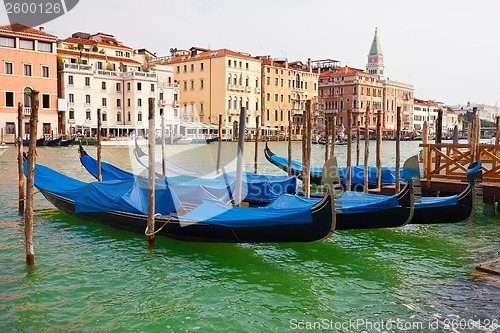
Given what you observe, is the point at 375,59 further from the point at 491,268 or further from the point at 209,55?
the point at 491,268

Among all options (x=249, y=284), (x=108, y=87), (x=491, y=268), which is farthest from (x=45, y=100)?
(x=491, y=268)

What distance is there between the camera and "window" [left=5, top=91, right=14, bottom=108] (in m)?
24.8

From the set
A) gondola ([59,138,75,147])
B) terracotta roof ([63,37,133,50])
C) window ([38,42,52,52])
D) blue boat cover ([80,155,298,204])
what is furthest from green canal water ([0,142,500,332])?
terracotta roof ([63,37,133,50])

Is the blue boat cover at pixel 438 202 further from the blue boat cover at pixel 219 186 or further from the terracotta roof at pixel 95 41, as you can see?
the terracotta roof at pixel 95 41

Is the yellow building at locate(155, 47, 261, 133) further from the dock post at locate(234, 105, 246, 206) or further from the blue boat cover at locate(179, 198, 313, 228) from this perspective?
the blue boat cover at locate(179, 198, 313, 228)

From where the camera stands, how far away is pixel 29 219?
14.3ft

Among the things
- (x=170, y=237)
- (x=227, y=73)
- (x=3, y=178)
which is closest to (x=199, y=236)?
(x=170, y=237)

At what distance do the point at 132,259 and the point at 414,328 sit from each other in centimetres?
278

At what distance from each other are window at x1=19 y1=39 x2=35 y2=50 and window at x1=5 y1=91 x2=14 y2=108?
2.43 meters

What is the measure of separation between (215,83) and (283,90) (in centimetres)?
701

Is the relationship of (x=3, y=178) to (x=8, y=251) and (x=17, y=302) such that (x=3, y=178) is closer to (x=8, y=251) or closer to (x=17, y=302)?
(x=8, y=251)

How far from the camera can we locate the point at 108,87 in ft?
95.1

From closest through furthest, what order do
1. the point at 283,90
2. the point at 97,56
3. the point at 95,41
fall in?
the point at 97,56, the point at 95,41, the point at 283,90

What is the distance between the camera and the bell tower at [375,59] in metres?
66.4
